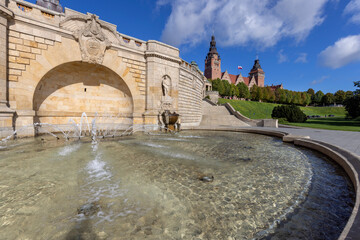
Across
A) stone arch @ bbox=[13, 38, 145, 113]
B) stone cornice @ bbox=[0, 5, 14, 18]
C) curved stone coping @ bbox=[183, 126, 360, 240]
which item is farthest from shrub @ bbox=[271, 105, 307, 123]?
stone cornice @ bbox=[0, 5, 14, 18]

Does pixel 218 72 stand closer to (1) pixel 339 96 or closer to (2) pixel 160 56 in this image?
(1) pixel 339 96

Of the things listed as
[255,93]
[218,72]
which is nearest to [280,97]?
[255,93]

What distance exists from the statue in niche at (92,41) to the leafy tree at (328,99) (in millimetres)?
114853

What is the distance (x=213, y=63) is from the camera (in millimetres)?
85562

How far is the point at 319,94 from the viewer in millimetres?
91812

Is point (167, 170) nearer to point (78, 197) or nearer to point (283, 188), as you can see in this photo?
point (78, 197)

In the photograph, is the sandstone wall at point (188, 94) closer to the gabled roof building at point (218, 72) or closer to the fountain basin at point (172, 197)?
the fountain basin at point (172, 197)

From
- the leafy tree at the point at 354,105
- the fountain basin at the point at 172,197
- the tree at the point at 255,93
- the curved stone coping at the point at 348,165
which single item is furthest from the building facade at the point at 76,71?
the tree at the point at 255,93

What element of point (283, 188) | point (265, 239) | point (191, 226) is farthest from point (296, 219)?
point (191, 226)

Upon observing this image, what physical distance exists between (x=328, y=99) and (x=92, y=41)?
11590 cm

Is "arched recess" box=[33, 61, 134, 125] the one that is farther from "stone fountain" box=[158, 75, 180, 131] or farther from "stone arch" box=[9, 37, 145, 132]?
"stone fountain" box=[158, 75, 180, 131]

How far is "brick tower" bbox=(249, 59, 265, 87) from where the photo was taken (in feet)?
329

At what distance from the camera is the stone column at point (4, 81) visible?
341 inches

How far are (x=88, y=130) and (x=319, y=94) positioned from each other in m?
118
